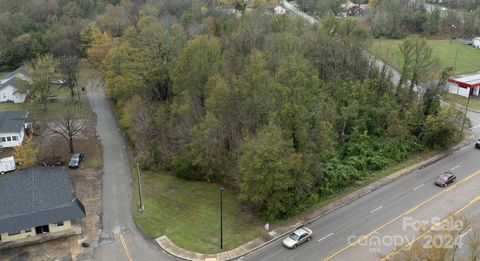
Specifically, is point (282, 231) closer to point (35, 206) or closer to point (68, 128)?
point (35, 206)

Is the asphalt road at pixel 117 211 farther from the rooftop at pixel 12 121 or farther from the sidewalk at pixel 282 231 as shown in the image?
the rooftop at pixel 12 121

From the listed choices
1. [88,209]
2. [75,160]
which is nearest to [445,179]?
[88,209]

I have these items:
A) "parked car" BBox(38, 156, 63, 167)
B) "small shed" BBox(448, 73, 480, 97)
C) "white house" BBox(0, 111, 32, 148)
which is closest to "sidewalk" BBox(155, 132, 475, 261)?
"parked car" BBox(38, 156, 63, 167)

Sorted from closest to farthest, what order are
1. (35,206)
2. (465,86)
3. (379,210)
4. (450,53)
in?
(35,206) → (379,210) → (465,86) → (450,53)

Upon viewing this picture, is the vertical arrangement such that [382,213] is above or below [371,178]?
below

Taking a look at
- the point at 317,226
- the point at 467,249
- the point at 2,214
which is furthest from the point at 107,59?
the point at 467,249

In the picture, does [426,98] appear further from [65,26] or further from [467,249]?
[65,26]

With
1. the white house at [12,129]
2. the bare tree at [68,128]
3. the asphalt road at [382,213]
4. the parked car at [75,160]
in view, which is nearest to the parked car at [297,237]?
the asphalt road at [382,213]
